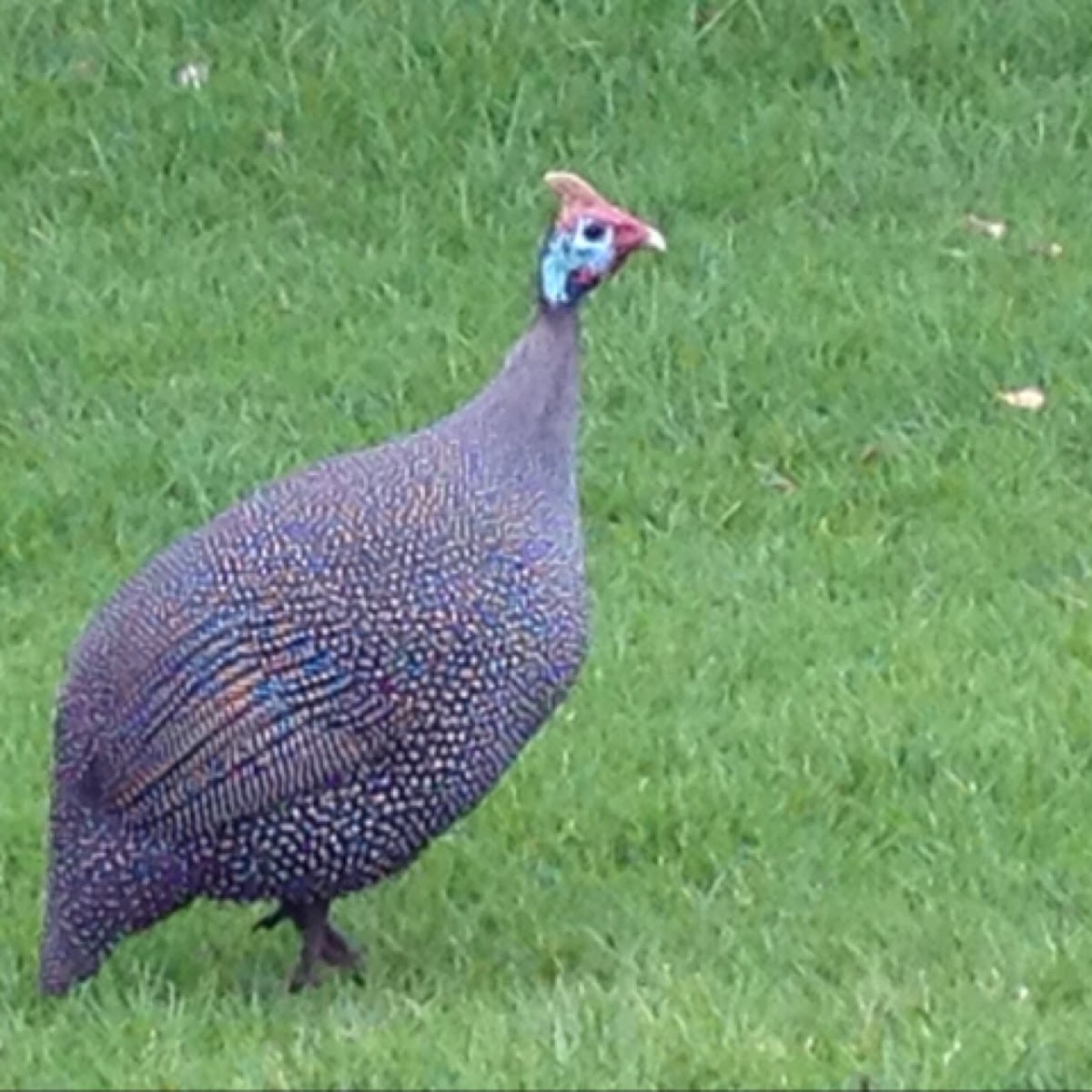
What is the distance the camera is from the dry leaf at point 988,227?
9.52 m

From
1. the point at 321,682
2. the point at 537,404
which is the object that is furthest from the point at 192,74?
the point at 321,682

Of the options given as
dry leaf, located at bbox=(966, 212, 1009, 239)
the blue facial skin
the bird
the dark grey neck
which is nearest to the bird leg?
the bird

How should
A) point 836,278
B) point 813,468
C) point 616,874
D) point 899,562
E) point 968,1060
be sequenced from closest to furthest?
point 968,1060, point 616,874, point 899,562, point 813,468, point 836,278

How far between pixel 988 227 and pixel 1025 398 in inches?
39.9

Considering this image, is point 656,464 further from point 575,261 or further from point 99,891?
point 99,891

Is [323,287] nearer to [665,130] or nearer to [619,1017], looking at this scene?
[665,130]

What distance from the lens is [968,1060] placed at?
502 centimetres

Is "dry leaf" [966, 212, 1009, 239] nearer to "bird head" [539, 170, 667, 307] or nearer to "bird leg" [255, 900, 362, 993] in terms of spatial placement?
"bird head" [539, 170, 667, 307]

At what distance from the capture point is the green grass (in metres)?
5.57

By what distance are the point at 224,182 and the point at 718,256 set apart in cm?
136

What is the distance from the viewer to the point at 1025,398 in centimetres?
865

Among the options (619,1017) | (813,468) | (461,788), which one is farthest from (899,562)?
(619,1017)

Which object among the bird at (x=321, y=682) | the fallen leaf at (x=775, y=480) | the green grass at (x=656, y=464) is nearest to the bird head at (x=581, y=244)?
the bird at (x=321, y=682)

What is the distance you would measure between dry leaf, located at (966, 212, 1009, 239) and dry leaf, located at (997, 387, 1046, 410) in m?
0.91
